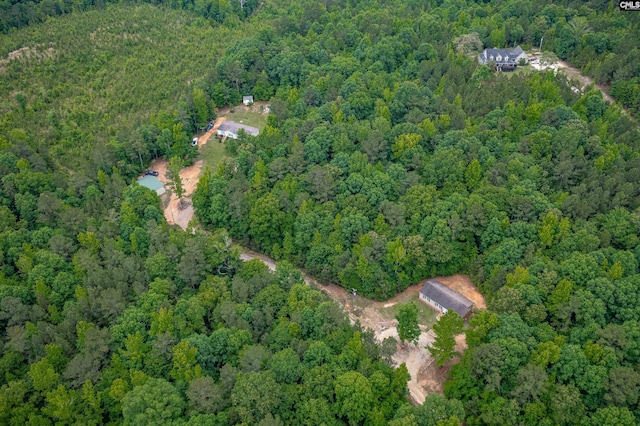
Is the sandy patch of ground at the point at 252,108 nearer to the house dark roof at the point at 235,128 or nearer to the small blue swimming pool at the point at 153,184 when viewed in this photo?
the house dark roof at the point at 235,128

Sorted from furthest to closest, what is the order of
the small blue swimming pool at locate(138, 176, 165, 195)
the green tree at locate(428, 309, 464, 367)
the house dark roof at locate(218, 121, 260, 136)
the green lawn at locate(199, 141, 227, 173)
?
the house dark roof at locate(218, 121, 260, 136) → the green lawn at locate(199, 141, 227, 173) → the small blue swimming pool at locate(138, 176, 165, 195) → the green tree at locate(428, 309, 464, 367)

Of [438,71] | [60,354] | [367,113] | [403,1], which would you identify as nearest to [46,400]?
[60,354]

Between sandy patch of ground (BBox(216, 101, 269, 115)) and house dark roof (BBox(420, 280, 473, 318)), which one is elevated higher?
house dark roof (BBox(420, 280, 473, 318))

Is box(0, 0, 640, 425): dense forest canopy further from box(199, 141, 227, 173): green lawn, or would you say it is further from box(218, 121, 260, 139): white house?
box(218, 121, 260, 139): white house

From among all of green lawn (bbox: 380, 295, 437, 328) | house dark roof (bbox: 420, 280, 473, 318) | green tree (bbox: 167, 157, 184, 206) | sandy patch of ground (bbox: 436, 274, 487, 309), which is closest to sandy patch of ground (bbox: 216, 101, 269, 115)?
green tree (bbox: 167, 157, 184, 206)

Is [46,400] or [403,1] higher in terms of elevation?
[403,1]

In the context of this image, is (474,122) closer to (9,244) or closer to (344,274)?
(344,274)
